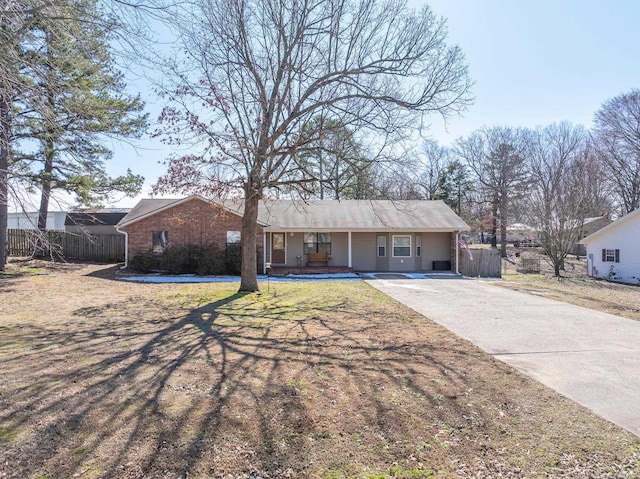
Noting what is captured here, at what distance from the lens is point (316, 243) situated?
2052 cm

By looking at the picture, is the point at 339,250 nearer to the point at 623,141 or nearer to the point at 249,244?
the point at 249,244

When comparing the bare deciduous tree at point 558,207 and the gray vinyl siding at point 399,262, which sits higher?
the bare deciduous tree at point 558,207

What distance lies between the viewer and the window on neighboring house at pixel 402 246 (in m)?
20.7

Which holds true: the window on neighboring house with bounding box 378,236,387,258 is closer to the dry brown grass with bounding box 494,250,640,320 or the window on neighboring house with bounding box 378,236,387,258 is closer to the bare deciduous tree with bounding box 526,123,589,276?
the dry brown grass with bounding box 494,250,640,320

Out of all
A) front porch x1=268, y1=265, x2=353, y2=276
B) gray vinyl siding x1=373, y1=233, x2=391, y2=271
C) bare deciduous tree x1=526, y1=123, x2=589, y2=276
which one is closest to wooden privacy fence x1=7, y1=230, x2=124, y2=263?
front porch x1=268, y1=265, x2=353, y2=276

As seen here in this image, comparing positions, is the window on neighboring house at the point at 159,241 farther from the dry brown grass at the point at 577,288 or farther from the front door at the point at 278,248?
the dry brown grass at the point at 577,288

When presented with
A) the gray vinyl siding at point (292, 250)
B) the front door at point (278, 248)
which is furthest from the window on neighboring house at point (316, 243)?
the front door at point (278, 248)

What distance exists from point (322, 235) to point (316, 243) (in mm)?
518

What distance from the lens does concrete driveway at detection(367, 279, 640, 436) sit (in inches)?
167

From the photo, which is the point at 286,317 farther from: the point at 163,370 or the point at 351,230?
the point at 351,230

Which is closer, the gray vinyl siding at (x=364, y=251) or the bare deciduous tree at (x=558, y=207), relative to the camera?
the gray vinyl siding at (x=364, y=251)

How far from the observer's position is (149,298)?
10867mm

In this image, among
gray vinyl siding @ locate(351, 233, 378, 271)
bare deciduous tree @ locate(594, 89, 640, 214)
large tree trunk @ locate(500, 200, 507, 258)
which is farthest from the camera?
large tree trunk @ locate(500, 200, 507, 258)

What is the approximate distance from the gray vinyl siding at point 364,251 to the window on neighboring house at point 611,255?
1430cm
